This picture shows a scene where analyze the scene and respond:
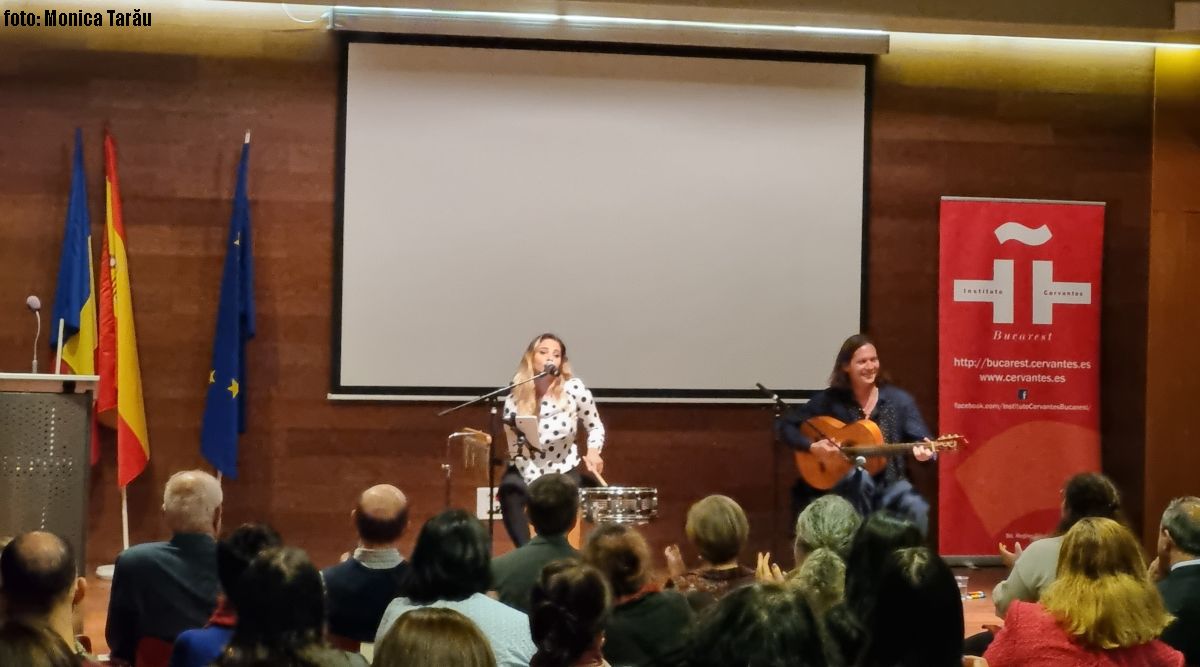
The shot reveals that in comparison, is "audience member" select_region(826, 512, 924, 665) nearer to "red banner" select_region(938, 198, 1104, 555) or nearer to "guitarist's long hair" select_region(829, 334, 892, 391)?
"guitarist's long hair" select_region(829, 334, 892, 391)

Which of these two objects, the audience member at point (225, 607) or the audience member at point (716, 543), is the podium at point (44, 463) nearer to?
the audience member at point (225, 607)

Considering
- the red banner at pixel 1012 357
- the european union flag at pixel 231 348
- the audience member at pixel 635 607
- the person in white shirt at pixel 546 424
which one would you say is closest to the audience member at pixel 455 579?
the audience member at pixel 635 607

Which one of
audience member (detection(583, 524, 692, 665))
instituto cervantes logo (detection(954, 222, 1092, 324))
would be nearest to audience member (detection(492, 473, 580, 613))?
audience member (detection(583, 524, 692, 665))

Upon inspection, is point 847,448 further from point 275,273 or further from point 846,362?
point 275,273

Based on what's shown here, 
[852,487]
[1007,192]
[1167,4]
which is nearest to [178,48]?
[852,487]

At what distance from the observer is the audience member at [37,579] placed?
2.60m

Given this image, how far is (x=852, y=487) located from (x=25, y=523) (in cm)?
380

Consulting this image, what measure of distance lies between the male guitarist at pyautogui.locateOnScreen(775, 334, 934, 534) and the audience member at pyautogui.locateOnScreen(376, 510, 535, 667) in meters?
3.38

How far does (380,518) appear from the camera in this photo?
3.55 m

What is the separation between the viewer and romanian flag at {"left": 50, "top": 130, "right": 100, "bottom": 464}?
21.5 ft

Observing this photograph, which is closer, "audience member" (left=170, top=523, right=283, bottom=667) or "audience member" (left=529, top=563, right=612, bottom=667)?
"audience member" (left=529, top=563, right=612, bottom=667)

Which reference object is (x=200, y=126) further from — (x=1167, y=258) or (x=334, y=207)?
(x=1167, y=258)

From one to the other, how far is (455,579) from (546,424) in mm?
3268

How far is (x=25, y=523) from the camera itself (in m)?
5.66
